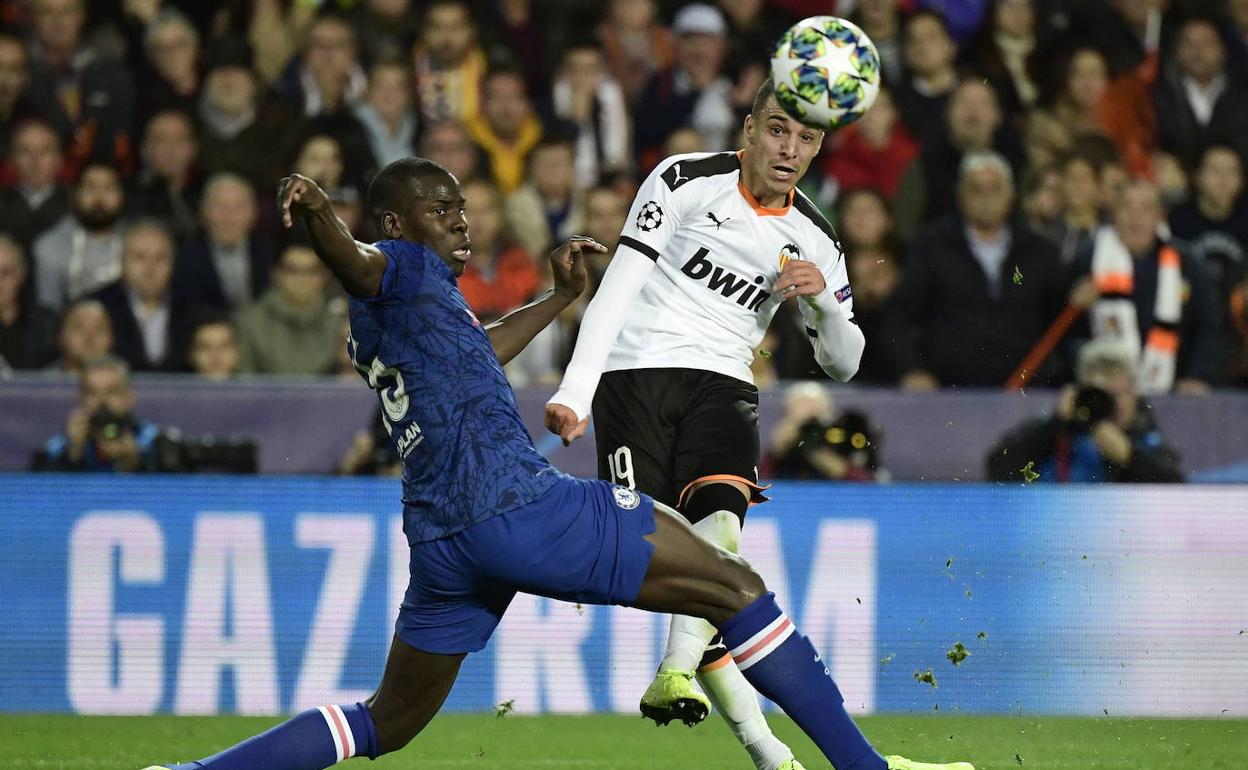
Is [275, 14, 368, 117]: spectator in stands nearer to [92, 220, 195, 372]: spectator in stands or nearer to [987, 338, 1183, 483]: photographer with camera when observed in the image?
Answer: [92, 220, 195, 372]: spectator in stands

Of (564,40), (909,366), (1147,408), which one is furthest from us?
(564,40)

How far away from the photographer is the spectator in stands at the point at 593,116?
41.2 ft

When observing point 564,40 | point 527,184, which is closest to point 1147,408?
point 527,184

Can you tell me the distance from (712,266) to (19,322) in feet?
19.2

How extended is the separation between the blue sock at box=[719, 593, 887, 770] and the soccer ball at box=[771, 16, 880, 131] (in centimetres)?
173

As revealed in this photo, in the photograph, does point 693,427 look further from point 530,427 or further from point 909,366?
point 909,366

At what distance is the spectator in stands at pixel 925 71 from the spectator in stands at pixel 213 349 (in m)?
4.72

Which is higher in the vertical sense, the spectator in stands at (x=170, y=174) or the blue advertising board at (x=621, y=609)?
the spectator in stands at (x=170, y=174)

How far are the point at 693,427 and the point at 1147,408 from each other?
4.40m

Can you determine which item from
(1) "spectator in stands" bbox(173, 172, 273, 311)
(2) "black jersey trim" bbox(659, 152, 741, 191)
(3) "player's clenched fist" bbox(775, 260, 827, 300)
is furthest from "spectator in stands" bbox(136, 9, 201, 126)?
(3) "player's clenched fist" bbox(775, 260, 827, 300)

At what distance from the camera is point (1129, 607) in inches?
370

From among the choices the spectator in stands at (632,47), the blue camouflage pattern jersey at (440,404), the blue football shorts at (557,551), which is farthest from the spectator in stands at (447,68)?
the blue football shorts at (557,551)

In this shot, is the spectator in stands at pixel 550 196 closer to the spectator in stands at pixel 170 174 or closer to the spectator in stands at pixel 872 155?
the spectator in stands at pixel 872 155

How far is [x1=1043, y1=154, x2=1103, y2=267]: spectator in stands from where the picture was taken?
453 inches
